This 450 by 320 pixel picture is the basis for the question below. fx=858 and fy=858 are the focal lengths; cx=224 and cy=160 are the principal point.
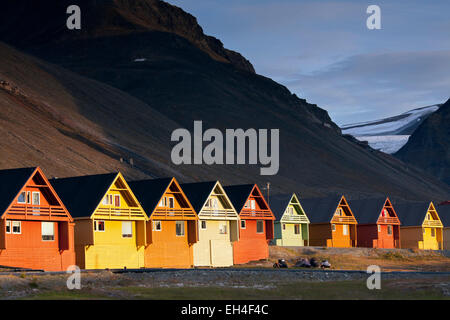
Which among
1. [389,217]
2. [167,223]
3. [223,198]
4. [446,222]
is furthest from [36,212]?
[446,222]

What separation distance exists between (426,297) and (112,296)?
16181 mm

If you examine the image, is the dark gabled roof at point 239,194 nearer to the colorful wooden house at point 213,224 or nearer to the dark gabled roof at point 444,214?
the colorful wooden house at point 213,224

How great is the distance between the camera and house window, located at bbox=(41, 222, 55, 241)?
6625cm

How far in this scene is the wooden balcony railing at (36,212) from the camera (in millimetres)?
63125

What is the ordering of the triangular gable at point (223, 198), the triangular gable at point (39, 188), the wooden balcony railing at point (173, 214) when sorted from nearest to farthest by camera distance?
1. the triangular gable at point (39, 188)
2. the wooden balcony railing at point (173, 214)
3. the triangular gable at point (223, 198)

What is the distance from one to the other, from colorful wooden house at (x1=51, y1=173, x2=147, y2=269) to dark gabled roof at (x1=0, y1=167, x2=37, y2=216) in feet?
22.5

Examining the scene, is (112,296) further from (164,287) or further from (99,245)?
(99,245)

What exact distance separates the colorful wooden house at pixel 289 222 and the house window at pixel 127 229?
2791 centimetres

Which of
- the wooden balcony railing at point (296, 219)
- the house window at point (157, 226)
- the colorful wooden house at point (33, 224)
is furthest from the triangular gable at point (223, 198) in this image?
the colorful wooden house at point (33, 224)

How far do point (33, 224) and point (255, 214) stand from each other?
29264 millimetres

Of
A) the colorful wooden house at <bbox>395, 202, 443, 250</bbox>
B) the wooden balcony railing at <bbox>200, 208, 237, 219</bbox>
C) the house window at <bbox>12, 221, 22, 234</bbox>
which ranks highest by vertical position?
the wooden balcony railing at <bbox>200, 208, 237, 219</bbox>

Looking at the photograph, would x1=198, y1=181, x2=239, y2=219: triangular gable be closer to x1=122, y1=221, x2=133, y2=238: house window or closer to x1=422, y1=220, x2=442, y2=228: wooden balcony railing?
x1=122, y1=221, x2=133, y2=238: house window

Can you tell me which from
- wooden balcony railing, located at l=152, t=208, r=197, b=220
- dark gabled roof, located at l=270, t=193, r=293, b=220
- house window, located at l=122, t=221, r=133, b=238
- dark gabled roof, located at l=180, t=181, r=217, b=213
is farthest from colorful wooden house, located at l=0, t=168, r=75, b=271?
dark gabled roof, located at l=270, t=193, r=293, b=220
